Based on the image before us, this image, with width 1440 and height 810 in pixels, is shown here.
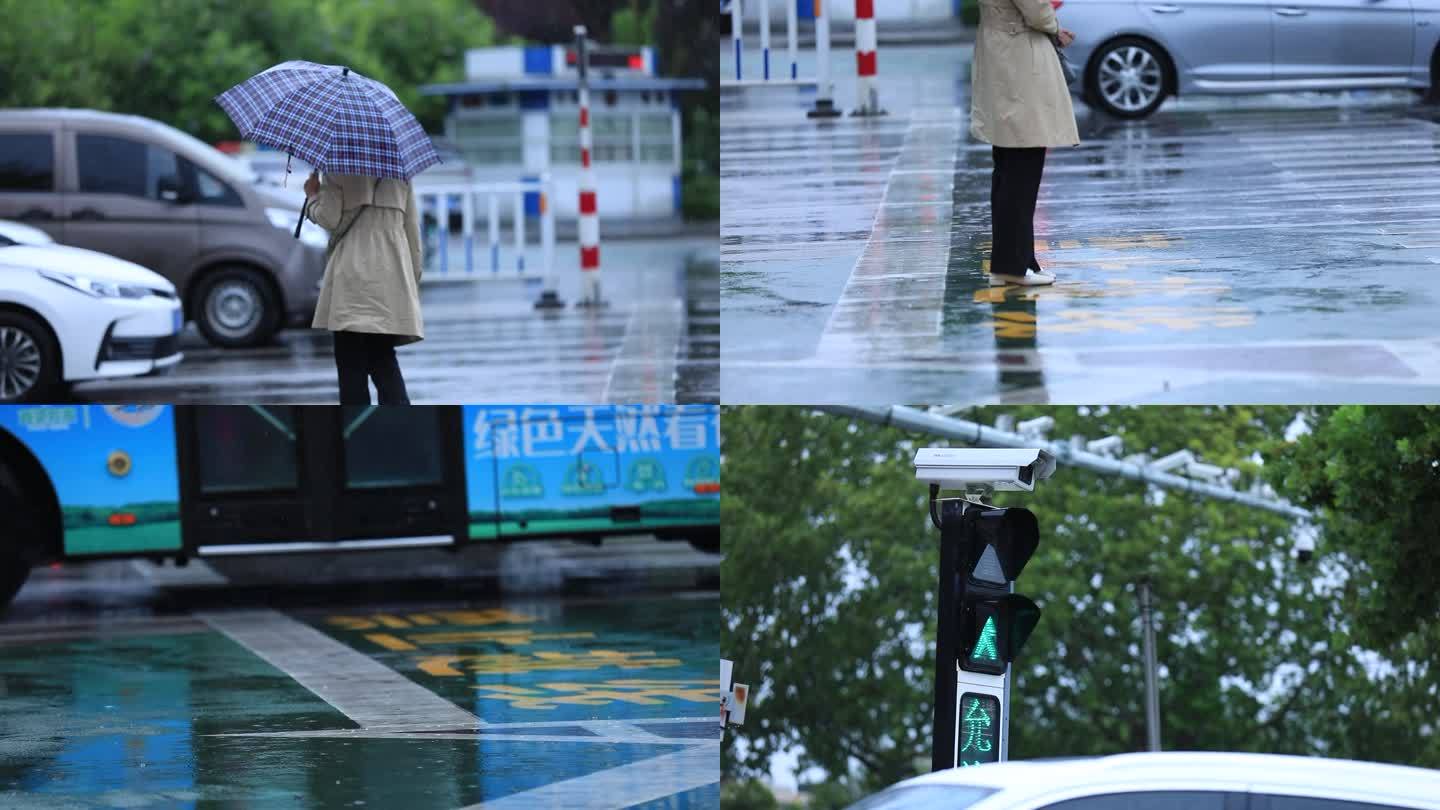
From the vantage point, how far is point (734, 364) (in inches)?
360

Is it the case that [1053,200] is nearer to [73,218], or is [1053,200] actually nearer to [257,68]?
[73,218]

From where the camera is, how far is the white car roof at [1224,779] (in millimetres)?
5844

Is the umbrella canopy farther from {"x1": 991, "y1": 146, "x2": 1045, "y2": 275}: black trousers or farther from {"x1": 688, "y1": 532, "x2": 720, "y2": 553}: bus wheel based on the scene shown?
{"x1": 688, "y1": 532, "x2": 720, "y2": 553}: bus wheel

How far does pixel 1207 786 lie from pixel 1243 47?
5.84 meters

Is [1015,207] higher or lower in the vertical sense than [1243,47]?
lower

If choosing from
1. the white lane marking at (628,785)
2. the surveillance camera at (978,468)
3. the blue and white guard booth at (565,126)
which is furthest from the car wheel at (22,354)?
the blue and white guard booth at (565,126)

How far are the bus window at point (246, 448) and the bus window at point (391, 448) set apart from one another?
1.37 feet

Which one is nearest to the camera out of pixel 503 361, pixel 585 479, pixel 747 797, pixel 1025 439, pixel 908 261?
pixel 908 261

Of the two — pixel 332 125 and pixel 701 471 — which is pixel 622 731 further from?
pixel 701 471

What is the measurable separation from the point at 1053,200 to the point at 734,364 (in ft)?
6.23

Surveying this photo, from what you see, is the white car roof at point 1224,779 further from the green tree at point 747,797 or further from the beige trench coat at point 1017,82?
the green tree at point 747,797

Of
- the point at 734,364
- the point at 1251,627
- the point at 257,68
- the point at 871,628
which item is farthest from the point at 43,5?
the point at 734,364

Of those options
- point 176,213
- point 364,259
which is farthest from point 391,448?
point 364,259

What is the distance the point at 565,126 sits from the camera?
168 ft
